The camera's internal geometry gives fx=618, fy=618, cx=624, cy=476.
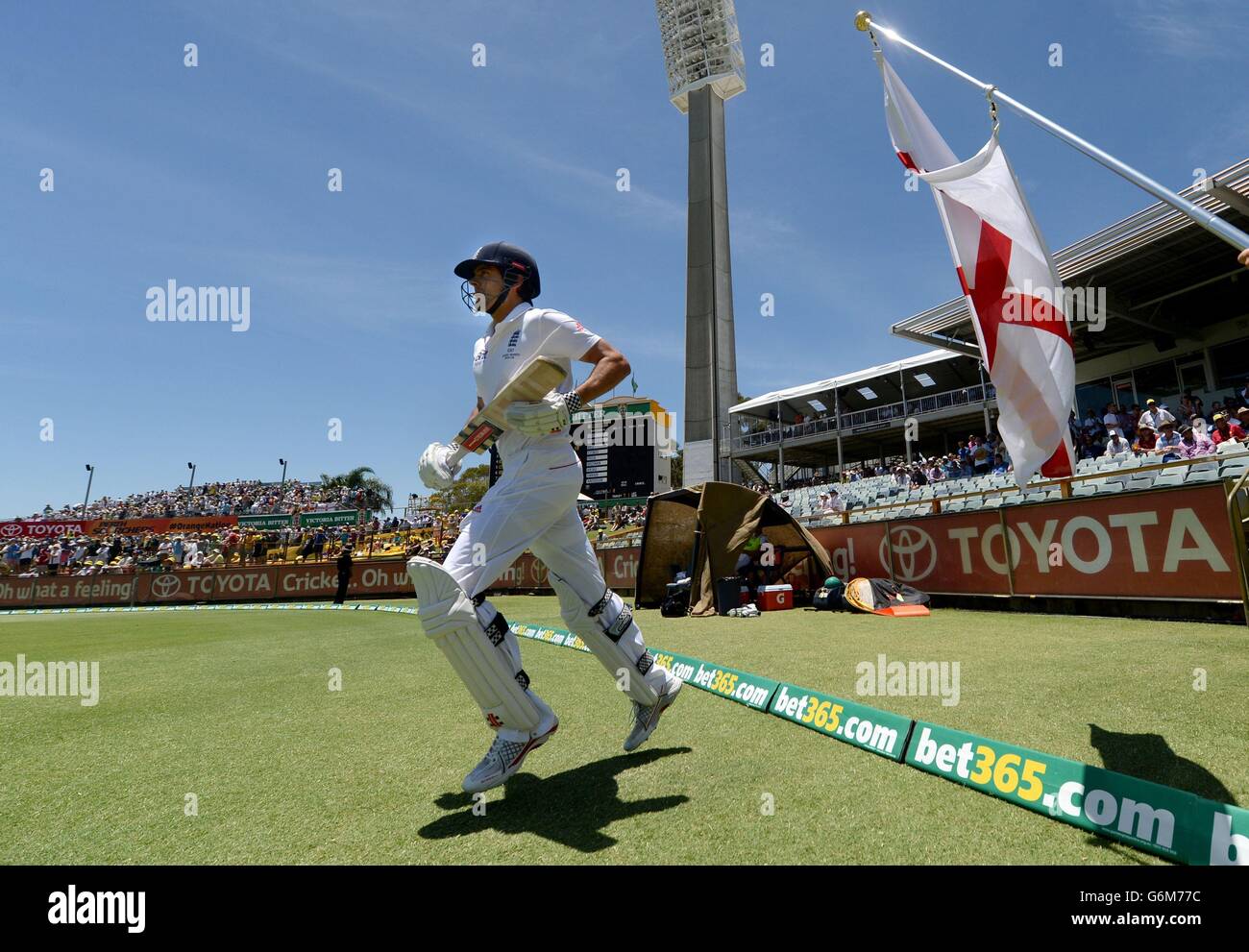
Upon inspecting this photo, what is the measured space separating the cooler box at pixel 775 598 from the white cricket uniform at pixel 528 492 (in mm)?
9255

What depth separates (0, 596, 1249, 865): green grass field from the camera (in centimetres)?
224

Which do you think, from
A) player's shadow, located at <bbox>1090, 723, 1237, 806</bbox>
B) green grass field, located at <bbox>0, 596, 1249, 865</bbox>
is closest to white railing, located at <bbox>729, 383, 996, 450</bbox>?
green grass field, located at <bbox>0, 596, 1249, 865</bbox>

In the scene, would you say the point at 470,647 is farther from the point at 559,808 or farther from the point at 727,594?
the point at 727,594

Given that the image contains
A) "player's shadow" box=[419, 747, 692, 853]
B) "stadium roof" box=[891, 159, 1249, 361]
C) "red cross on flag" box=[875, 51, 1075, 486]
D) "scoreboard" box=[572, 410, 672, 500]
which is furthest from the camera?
"scoreboard" box=[572, 410, 672, 500]

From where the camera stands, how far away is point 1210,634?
6191 mm

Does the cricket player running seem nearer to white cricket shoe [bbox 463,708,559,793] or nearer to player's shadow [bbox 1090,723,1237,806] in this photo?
white cricket shoe [bbox 463,708,559,793]

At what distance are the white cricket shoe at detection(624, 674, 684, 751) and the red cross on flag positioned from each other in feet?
7.05

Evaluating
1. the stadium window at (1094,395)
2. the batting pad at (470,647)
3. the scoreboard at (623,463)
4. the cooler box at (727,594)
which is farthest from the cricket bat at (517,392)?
the scoreboard at (623,463)

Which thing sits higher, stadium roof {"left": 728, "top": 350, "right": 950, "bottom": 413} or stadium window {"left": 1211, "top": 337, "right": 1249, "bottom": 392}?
stadium roof {"left": 728, "top": 350, "right": 950, "bottom": 413}

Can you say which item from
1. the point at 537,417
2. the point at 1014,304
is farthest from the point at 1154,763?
the point at 537,417
